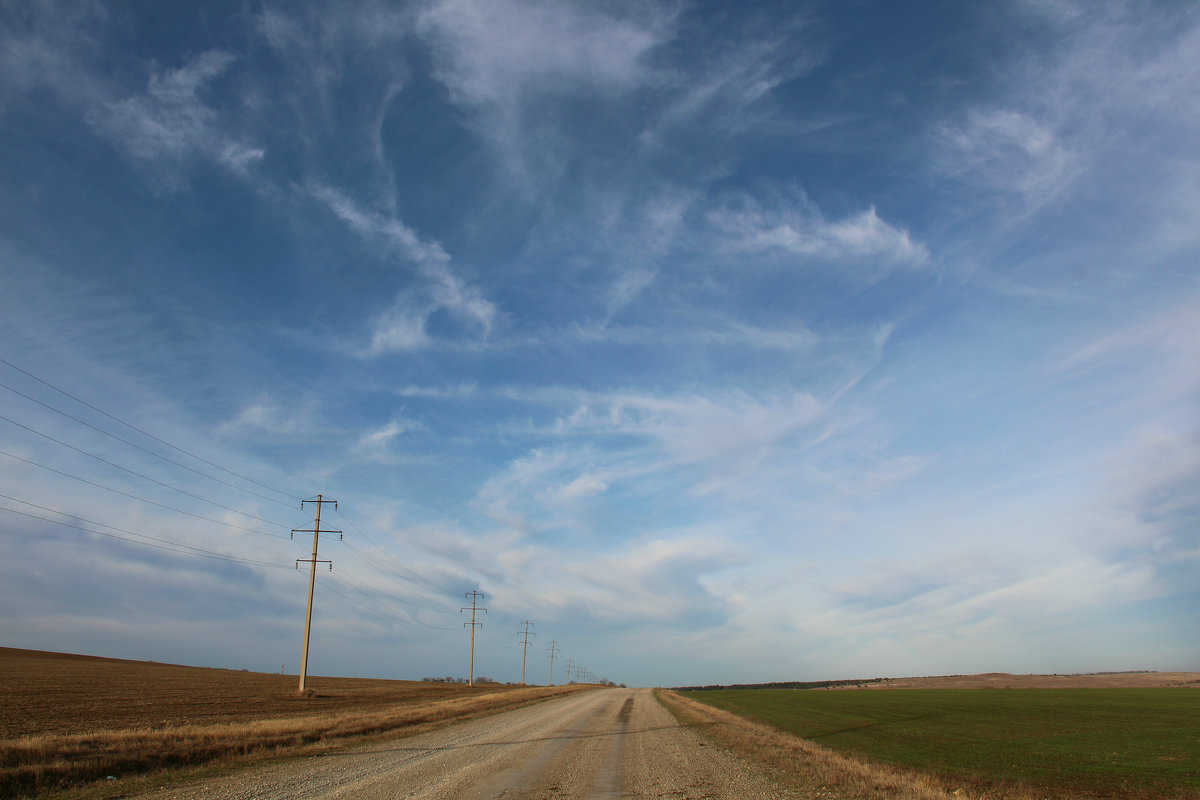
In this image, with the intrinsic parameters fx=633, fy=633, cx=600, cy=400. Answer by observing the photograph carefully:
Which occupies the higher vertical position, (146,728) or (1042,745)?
(146,728)

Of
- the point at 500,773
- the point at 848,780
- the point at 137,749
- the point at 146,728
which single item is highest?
the point at 137,749

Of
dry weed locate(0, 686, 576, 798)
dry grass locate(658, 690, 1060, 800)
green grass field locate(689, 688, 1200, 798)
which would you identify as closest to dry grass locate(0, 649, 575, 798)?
dry weed locate(0, 686, 576, 798)

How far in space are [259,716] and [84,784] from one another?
22010 mm

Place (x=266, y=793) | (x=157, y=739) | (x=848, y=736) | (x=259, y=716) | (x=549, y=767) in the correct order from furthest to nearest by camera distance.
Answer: (x=848, y=736)
(x=259, y=716)
(x=157, y=739)
(x=549, y=767)
(x=266, y=793)

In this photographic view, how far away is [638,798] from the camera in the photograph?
13625 mm

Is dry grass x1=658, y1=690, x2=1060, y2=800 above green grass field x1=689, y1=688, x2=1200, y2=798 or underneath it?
above

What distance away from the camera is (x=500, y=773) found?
16.2 m

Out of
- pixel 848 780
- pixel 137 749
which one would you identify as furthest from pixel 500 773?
pixel 137 749

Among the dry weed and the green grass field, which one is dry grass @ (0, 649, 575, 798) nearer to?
the dry weed

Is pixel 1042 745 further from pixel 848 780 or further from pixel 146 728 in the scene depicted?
pixel 146 728

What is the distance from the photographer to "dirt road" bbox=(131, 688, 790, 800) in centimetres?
1339

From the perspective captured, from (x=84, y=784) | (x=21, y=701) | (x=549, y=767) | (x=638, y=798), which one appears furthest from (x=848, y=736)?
(x=21, y=701)

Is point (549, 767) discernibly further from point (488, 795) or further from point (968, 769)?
point (968, 769)

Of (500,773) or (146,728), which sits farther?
(146,728)
